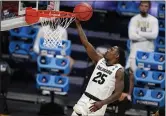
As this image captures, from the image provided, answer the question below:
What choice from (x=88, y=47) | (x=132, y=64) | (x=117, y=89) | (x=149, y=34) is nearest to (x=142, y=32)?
(x=149, y=34)

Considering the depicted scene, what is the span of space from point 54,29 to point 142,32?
6.97 feet

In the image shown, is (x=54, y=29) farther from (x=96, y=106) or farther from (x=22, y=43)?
→ (x=22, y=43)

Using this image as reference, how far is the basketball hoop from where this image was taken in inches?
313

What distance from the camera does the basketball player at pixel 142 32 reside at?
33.3ft

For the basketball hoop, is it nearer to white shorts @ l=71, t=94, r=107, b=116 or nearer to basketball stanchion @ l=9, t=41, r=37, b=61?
white shorts @ l=71, t=94, r=107, b=116

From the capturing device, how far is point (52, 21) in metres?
8.79

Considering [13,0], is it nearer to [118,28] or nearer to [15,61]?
[15,61]

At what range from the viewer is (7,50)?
461 inches

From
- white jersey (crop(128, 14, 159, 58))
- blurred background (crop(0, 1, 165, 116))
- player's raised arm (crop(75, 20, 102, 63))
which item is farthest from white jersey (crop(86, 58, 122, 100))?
white jersey (crop(128, 14, 159, 58))

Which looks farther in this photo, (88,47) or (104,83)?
(88,47)

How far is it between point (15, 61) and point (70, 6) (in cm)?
161

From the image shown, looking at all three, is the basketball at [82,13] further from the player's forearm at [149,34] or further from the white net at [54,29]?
the player's forearm at [149,34]

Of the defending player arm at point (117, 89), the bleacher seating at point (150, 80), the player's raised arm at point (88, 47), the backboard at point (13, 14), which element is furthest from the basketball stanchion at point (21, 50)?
the defending player arm at point (117, 89)

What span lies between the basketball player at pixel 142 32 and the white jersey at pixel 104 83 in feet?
6.90
